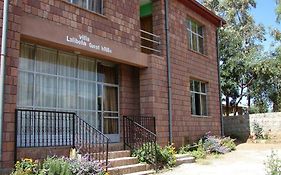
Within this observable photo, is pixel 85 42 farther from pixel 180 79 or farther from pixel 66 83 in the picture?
pixel 180 79

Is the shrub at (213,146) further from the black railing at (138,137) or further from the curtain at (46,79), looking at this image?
the curtain at (46,79)

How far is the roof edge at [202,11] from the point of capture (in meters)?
16.3

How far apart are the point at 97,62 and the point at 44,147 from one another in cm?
384

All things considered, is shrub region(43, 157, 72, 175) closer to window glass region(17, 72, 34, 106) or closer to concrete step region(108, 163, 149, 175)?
concrete step region(108, 163, 149, 175)

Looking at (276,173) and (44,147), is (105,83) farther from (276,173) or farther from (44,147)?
(276,173)

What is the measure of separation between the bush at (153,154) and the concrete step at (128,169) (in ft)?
1.04

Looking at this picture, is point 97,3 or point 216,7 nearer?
point 97,3

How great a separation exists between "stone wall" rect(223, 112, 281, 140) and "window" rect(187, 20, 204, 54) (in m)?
6.11

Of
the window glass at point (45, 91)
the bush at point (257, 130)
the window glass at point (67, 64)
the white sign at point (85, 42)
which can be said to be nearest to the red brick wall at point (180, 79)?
the white sign at point (85, 42)

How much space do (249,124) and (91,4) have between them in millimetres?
13694

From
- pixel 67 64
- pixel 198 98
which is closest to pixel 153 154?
pixel 67 64

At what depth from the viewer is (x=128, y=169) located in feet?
32.9

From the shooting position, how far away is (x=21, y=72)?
30.5 feet

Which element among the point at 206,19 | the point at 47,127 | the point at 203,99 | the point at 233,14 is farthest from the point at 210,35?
the point at 233,14
